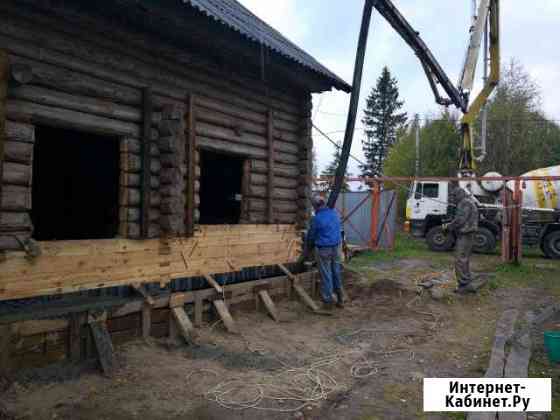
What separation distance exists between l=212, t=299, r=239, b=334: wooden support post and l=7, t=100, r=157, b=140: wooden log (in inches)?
96.6

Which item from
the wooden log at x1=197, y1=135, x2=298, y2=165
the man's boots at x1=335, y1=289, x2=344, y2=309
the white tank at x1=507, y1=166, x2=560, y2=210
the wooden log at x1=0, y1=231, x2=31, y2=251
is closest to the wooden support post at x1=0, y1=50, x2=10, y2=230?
the wooden log at x1=0, y1=231, x2=31, y2=251

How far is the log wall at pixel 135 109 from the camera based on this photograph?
4512 mm

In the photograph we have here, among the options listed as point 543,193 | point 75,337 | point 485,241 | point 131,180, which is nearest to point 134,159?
point 131,180

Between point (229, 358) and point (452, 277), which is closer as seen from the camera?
point (229, 358)

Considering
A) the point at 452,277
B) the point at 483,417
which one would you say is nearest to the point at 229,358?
the point at 483,417

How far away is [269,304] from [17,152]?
164 inches

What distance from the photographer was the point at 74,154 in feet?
25.5

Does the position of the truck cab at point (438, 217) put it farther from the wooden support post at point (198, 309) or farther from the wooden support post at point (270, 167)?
the wooden support post at point (198, 309)

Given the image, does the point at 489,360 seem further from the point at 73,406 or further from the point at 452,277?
the point at 452,277

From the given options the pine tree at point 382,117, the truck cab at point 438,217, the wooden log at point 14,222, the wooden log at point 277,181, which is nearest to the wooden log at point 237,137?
the wooden log at point 277,181

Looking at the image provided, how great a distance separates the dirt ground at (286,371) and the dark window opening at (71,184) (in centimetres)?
306

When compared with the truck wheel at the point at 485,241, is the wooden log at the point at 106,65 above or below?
above

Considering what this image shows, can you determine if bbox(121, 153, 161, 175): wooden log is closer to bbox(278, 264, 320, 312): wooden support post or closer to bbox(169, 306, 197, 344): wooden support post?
bbox(169, 306, 197, 344): wooden support post

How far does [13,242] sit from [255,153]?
13.0 feet
